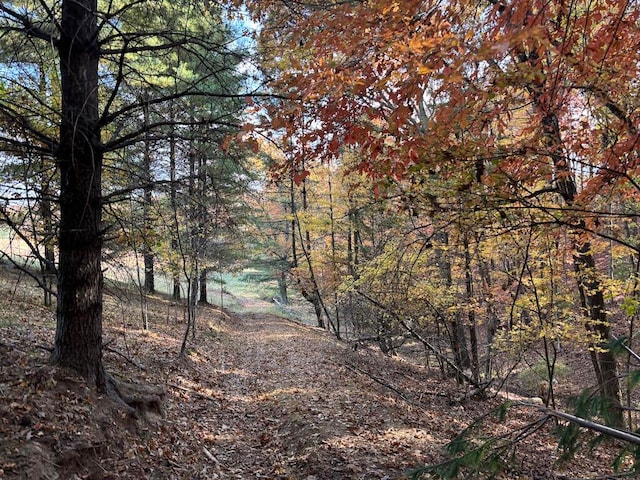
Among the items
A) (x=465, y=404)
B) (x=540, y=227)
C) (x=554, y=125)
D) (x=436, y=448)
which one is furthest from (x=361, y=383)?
(x=554, y=125)

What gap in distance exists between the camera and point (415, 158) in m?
4.04

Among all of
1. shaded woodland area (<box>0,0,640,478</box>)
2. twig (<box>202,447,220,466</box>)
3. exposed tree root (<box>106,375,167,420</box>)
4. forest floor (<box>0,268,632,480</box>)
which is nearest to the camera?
shaded woodland area (<box>0,0,640,478</box>)

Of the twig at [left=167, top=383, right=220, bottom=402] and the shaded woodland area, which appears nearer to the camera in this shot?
the shaded woodland area

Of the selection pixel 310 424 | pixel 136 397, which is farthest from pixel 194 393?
pixel 310 424

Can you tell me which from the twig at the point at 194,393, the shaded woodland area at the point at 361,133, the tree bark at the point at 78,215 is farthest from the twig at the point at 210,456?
the twig at the point at 194,393

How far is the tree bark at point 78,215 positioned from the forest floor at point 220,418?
0.37 m

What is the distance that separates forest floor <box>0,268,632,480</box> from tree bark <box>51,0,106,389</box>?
1.22ft

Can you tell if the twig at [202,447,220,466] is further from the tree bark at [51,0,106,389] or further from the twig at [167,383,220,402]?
the twig at [167,383,220,402]

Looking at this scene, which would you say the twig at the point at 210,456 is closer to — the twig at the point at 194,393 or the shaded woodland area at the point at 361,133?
the shaded woodland area at the point at 361,133

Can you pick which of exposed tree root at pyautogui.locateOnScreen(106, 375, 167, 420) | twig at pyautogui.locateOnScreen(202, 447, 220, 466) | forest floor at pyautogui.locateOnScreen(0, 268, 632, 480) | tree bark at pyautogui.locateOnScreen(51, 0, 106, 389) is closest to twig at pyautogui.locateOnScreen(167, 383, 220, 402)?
forest floor at pyautogui.locateOnScreen(0, 268, 632, 480)

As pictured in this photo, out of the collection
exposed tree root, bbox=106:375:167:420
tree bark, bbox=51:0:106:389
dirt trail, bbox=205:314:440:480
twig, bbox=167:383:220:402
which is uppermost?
tree bark, bbox=51:0:106:389

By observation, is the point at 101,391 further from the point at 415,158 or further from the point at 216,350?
the point at 216,350

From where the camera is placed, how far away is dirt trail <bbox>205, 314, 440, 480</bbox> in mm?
5238

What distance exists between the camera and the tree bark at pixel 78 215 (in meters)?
4.78
